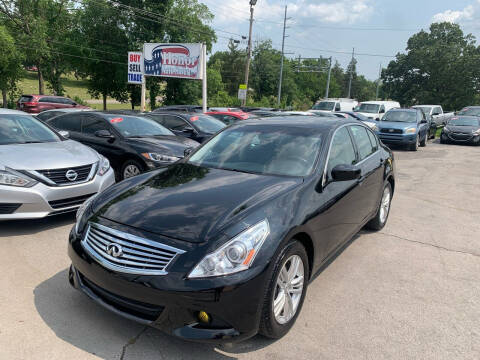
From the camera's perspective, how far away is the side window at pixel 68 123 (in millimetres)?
7988

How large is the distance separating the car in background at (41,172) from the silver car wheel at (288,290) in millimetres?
3194

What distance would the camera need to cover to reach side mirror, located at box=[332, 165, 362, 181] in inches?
135

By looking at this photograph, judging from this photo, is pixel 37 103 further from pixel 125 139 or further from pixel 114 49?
pixel 125 139

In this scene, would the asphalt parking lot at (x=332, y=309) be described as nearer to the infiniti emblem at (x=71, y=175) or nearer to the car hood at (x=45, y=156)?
the infiniti emblem at (x=71, y=175)

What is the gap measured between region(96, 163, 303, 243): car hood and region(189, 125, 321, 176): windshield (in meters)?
0.19

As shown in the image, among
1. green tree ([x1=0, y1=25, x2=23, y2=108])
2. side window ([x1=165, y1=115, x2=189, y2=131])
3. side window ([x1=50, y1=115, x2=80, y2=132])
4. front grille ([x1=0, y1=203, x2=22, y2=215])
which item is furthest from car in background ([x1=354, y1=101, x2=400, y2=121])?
green tree ([x1=0, y1=25, x2=23, y2=108])

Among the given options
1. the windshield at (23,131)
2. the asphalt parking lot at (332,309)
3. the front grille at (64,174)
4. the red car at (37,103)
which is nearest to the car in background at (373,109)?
the red car at (37,103)

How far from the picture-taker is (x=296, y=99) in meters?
81.8

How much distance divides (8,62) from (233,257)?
30.6 metres

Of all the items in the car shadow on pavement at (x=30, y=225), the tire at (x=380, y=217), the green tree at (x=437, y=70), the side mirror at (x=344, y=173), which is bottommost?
the car shadow on pavement at (x=30, y=225)

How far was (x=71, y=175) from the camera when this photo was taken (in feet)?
16.1

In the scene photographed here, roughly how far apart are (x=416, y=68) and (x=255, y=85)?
3300cm

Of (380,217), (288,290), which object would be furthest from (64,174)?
(380,217)

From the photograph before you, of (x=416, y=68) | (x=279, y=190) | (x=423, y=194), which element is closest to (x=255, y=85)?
(x=416, y=68)
